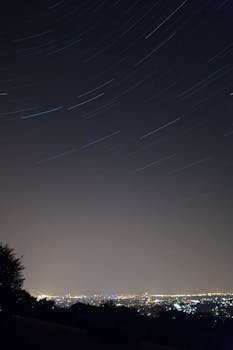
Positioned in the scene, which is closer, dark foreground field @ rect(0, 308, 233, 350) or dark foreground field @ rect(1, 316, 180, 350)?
dark foreground field @ rect(1, 316, 180, 350)

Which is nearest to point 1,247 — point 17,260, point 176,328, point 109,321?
point 17,260

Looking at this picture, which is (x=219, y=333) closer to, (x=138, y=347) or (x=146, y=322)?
(x=146, y=322)

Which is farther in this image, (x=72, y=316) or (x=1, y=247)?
(x=72, y=316)

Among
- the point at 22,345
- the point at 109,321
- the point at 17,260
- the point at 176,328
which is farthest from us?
the point at 176,328

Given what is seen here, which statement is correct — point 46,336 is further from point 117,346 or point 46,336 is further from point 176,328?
point 176,328

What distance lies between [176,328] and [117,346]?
29.3 ft

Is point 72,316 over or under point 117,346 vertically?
over

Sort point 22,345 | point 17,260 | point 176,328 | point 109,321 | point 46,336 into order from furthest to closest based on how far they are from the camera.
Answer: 1. point 176,328
2. point 17,260
3. point 109,321
4. point 46,336
5. point 22,345

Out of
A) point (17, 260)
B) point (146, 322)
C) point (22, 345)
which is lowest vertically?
point (22, 345)

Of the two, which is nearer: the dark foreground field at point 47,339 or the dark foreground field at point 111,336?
the dark foreground field at point 47,339

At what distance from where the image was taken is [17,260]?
23672mm

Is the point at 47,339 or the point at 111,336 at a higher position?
the point at 111,336

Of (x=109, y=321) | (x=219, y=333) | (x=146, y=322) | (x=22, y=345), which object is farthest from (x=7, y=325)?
(x=219, y=333)

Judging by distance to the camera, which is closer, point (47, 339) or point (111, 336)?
point (47, 339)
